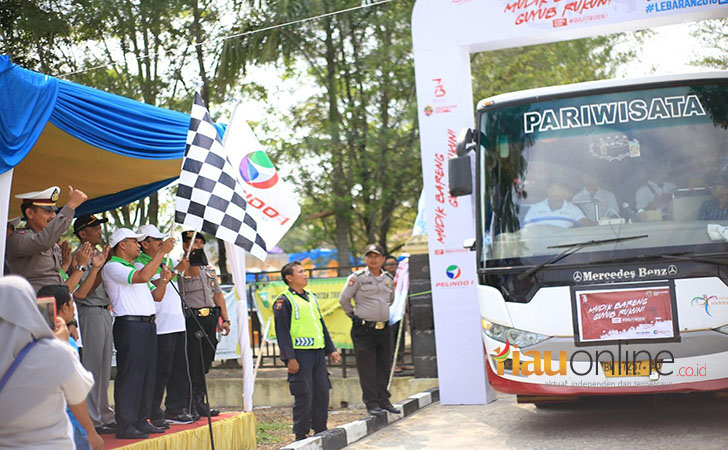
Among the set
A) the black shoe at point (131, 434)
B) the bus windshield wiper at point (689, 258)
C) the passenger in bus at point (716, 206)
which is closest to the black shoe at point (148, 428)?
the black shoe at point (131, 434)

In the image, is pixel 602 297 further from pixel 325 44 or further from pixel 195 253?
pixel 325 44

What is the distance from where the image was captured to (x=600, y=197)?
7336 millimetres

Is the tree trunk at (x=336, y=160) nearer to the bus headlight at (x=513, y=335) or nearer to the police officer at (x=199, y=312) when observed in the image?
the police officer at (x=199, y=312)

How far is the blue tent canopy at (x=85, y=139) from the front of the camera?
6.21 m

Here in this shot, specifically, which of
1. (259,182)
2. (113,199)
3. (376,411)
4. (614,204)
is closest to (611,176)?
(614,204)

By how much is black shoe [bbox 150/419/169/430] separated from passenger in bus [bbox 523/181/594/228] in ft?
12.0

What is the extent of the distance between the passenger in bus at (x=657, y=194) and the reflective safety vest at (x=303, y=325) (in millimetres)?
3169

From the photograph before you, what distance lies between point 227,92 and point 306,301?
11686mm

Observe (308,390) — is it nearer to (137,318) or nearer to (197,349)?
(197,349)

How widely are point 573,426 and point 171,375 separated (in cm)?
391

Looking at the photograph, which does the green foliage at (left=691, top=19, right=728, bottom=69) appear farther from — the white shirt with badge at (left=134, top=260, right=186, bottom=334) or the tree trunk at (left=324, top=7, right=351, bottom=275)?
the white shirt with badge at (left=134, top=260, right=186, bottom=334)

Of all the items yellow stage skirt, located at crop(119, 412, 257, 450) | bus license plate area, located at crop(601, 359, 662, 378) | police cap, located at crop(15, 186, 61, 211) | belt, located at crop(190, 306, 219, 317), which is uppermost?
police cap, located at crop(15, 186, 61, 211)

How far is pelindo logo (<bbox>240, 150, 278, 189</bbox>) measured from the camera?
328 inches

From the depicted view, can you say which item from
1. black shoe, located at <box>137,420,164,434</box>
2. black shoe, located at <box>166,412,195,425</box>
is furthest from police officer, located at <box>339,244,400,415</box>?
black shoe, located at <box>137,420,164,434</box>
